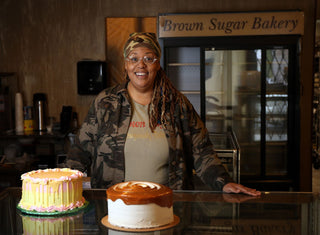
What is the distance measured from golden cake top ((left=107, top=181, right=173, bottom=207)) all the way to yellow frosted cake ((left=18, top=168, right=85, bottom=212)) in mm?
236

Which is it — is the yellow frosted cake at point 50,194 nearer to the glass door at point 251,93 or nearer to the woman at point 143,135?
the woman at point 143,135

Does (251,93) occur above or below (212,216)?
above

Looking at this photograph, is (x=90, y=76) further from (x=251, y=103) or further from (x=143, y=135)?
(x=143, y=135)

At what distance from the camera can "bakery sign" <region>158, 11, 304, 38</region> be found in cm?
502

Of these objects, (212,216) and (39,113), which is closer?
(212,216)

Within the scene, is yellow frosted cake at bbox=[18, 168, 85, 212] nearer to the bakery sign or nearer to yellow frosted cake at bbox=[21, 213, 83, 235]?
yellow frosted cake at bbox=[21, 213, 83, 235]

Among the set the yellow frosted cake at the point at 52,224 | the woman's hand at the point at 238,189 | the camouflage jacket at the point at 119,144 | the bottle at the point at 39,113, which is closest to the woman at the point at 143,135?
the camouflage jacket at the point at 119,144

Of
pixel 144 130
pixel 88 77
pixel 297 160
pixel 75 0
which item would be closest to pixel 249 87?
pixel 297 160

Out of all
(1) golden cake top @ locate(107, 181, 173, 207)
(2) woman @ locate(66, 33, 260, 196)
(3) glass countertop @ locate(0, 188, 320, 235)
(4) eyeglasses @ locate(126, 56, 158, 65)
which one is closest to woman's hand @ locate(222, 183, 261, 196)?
(3) glass countertop @ locate(0, 188, 320, 235)

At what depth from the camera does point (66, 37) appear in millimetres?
5312

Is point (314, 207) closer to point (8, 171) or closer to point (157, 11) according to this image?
point (8, 171)

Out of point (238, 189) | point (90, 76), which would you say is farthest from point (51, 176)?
point (90, 76)

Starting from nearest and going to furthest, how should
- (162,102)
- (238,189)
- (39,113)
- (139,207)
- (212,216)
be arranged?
(139,207) < (212,216) < (238,189) < (162,102) < (39,113)

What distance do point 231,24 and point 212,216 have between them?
3.86 meters
